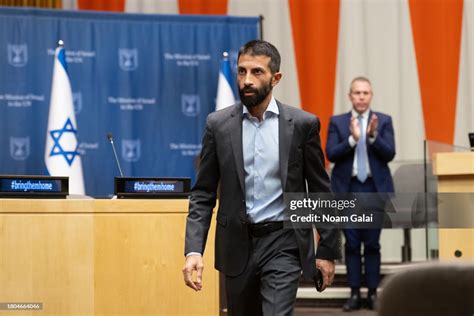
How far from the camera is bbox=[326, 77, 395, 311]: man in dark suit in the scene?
6.88m

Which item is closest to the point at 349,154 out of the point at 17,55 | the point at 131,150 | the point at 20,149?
the point at 131,150

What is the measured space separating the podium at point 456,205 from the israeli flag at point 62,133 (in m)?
3.04

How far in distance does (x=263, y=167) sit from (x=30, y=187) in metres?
1.79

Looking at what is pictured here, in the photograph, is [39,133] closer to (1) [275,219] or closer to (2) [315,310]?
(2) [315,310]

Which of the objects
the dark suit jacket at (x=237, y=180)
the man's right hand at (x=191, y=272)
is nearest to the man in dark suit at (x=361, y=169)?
the dark suit jacket at (x=237, y=180)

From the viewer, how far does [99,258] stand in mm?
4941

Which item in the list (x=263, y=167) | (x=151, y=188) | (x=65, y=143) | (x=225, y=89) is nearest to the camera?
(x=263, y=167)

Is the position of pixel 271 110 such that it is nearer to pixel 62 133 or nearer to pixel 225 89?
pixel 62 133

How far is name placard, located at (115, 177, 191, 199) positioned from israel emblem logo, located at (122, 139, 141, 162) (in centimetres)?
296

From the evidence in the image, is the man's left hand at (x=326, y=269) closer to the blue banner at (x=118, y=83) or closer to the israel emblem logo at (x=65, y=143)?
the israel emblem logo at (x=65, y=143)

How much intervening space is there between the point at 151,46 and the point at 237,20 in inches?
31.4

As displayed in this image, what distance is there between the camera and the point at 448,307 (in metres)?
1.83

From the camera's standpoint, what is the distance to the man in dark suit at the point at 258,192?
3576 mm

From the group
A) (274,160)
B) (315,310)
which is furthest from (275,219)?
(315,310)
